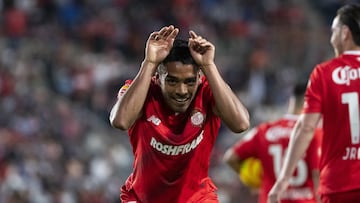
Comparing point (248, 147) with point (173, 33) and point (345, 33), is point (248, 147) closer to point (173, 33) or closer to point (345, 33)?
point (345, 33)

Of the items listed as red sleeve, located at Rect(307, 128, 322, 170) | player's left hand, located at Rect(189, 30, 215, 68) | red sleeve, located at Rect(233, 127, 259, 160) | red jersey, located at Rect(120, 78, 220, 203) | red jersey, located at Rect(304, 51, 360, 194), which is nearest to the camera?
player's left hand, located at Rect(189, 30, 215, 68)

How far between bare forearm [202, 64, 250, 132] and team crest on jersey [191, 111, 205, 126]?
0.48ft

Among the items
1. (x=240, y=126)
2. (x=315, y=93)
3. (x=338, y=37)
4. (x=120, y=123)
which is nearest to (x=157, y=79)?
(x=120, y=123)

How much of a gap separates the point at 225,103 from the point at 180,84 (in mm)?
312

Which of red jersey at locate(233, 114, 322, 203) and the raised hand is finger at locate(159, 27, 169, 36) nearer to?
the raised hand

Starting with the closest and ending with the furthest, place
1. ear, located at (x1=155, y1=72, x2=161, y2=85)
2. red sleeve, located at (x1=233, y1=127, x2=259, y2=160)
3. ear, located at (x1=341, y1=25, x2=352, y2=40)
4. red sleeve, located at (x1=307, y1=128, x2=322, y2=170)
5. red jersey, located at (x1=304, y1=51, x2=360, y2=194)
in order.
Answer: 1. ear, located at (x1=155, y1=72, x2=161, y2=85)
2. red jersey, located at (x1=304, y1=51, x2=360, y2=194)
3. ear, located at (x1=341, y1=25, x2=352, y2=40)
4. red sleeve, located at (x1=307, y1=128, x2=322, y2=170)
5. red sleeve, located at (x1=233, y1=127, x2=259, y2=160)

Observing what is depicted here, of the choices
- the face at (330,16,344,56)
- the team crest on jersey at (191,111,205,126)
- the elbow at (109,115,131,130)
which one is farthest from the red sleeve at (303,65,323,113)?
the elbow at (109,115,131,130)

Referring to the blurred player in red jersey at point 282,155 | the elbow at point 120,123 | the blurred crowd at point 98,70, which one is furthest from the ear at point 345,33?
the blurred crowd at point 98,70

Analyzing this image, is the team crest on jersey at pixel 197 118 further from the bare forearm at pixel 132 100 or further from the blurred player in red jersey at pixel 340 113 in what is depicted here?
the blurred player in red jersey at pixel 340 113

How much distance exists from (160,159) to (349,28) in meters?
1.78

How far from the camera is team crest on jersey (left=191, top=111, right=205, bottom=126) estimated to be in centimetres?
718

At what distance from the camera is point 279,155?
1002cm

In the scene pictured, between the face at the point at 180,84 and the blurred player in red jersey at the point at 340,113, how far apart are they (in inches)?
44.7

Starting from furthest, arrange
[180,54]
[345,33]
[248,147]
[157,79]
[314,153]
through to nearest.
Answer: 1. [248,147]
2. [314,153]
3. [345,33]
4. [157,79]
5. [180,54]
